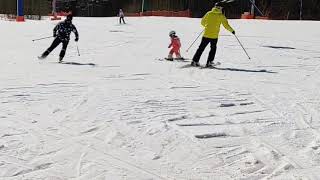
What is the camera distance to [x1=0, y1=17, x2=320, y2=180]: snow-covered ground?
14.9 ft

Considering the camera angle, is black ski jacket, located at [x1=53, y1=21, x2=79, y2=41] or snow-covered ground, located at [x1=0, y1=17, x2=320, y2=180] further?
black ski jacket, located at [x1=53, y1=21, x2=79, y2=41]

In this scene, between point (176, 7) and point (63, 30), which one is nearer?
point (63, 30)

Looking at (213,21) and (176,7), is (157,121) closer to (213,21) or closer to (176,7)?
(213,21)

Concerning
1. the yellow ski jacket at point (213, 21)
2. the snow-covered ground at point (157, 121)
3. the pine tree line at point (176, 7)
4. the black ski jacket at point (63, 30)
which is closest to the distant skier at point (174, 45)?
the snow-covered ground at point (157, 121)

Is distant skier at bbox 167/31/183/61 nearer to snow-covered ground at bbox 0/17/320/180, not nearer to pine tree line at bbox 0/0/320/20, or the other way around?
snow-covered ground at bbox 0/17/320/180

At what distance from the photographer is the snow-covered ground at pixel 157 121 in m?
4.54

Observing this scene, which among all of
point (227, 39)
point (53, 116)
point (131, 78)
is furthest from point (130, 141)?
point (227, 39)

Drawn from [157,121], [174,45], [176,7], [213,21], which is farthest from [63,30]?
[176,7]

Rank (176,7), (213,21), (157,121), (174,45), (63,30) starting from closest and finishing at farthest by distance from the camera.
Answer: (157,121) < (213,21) < (63,30) < (174,45) < (176,7)

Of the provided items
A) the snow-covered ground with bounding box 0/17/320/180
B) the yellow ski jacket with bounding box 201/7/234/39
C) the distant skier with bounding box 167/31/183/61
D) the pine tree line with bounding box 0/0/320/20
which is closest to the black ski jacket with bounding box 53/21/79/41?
the snow-covered ground with bounding box 0/17/320/180

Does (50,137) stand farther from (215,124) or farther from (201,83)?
(201,83)

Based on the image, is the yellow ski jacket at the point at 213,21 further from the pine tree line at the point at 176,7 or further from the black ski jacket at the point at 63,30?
the pine tree line at the point at 176,7

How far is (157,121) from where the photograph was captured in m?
6.21

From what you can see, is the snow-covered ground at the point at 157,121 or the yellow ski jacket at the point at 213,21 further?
the yellow ski jacket at the point at 213,21
